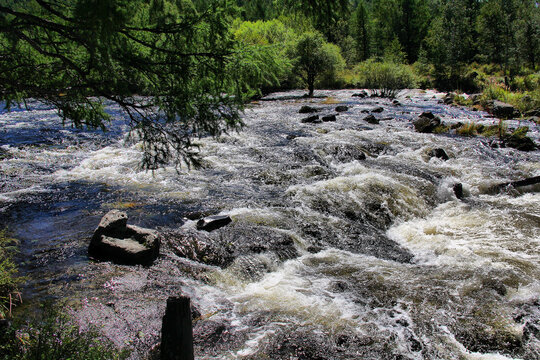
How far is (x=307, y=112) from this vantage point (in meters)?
24.1

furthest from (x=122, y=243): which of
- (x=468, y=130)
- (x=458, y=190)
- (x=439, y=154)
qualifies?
(x=468, y=130)

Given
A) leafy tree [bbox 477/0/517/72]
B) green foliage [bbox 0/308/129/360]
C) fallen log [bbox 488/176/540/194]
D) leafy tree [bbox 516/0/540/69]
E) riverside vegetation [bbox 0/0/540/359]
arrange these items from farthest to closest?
leafy tree [bbox 477/0/517/72]
leafy tree [bbox 516/0/540/69]
fallen log [bbox 488/176/540/194]
riverside vegetation [bbox 0/0/540/359]
green foliage [bbox 0/308/129/360]

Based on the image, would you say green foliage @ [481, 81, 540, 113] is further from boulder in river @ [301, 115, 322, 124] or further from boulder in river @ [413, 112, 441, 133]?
boulder in river @ [301, 115, 322, 124]

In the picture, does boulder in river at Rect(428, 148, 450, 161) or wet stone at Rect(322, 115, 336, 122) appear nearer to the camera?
boulder in river at Rect(428, 148, 450, 161)

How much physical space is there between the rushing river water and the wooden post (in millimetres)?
988

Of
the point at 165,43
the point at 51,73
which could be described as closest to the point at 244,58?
the point at 165,43

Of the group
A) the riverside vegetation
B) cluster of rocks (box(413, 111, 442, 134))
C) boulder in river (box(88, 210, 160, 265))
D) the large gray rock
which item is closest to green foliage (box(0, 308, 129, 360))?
the riverside vegetation

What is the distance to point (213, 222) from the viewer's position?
24.8ft

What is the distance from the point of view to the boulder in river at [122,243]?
5953mm

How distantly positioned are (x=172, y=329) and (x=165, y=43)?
3.43 m

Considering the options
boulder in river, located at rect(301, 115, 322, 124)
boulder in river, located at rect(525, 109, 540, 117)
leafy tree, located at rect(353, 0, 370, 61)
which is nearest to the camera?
boulder in river, located at rect(301, 115, 322, 124)

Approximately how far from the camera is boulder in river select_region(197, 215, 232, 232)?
7.45 m

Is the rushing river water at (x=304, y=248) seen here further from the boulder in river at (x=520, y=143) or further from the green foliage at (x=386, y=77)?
the green foliage at (x=386, y=77)

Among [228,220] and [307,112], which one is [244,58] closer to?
[228,220]
